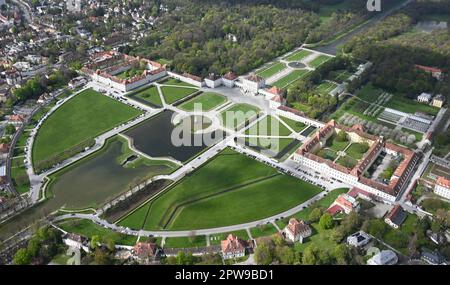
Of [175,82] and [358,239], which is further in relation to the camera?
[175,82]

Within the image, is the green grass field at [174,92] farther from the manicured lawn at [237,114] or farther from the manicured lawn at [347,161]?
the manicured lawn at [347,161]

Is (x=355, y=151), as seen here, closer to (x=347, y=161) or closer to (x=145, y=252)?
(x=347, y=161)

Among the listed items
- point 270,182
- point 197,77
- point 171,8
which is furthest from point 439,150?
point 171,8

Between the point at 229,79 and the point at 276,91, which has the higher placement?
the point at 229,79

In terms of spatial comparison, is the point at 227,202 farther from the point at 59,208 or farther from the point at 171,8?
the point at 171,8

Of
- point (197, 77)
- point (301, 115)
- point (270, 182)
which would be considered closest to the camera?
point (270, 182)

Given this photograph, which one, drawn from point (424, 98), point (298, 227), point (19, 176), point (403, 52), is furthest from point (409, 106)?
point (19, 176)
